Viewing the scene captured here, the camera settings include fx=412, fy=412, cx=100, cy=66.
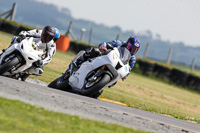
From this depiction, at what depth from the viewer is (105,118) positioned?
6.45 meters

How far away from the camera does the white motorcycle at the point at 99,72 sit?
28.3 ft

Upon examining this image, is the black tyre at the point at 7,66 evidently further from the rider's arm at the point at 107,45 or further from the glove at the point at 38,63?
the rider's arm at the point at 107,45

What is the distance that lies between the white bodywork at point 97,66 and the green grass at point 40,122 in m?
2.96

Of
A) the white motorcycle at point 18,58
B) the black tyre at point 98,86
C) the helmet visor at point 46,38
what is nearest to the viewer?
the black tyre at point 98,86

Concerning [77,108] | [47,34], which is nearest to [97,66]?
[47,34]

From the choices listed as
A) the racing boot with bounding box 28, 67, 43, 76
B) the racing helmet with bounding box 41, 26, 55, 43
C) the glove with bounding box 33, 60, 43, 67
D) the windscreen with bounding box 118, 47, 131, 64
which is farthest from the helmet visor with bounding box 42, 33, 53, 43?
the windscreen with bounding box 118, 47, 131, 64

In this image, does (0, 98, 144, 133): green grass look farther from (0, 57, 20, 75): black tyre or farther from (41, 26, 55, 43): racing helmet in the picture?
(41, 26, 55, 43): racing helmet

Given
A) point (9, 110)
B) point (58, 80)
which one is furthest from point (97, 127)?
point (58, 80)

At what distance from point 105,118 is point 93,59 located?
2792 millimetres

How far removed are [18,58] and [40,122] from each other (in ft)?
13.7

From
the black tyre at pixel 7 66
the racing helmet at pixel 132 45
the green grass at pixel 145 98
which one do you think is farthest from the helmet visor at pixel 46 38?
the green grass at pixel 145 98

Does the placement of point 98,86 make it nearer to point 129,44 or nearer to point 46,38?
point 129,44

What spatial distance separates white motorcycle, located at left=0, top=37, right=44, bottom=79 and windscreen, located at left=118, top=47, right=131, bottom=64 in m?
1.88

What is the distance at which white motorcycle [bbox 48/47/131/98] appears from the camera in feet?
28.3
